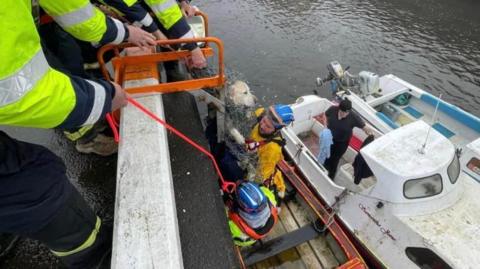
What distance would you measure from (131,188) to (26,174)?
2.19ft

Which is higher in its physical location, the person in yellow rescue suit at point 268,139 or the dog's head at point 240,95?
the dog's head at point 240,95

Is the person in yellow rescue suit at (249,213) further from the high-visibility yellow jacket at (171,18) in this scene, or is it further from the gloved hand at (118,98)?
the high-visibility yellow jacket at (171,18)

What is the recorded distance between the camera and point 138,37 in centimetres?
268

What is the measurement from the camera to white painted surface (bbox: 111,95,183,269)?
5.92ft

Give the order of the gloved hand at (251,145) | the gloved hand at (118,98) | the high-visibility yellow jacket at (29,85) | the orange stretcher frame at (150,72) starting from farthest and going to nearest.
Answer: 1. the gloved hand at (251,145)
2. the orange stretcher frame at (150,72)
3. the gloved hand at (118,98)
4. the high-visibility yellow jacket at (29,85)

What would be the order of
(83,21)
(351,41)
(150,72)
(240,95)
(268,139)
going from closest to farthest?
1. (83,21)
2. (240,95)
3. (150,72)
4. (268,139)
5. (351,41)

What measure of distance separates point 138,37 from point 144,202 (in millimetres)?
1491

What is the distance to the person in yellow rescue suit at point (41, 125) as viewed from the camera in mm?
1252

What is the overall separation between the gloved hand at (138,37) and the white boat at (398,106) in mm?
5122

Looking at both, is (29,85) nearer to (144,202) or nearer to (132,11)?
(144,202)

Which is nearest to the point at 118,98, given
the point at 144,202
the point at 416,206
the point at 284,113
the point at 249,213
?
the point at 144,202

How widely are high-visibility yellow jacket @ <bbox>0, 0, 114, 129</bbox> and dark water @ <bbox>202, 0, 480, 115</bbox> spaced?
10.8 m

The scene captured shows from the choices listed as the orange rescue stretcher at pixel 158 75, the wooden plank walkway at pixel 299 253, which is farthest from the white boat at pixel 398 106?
the orange rescue stretcher at pixel 158 75

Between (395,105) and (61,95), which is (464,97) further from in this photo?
(61,95)
